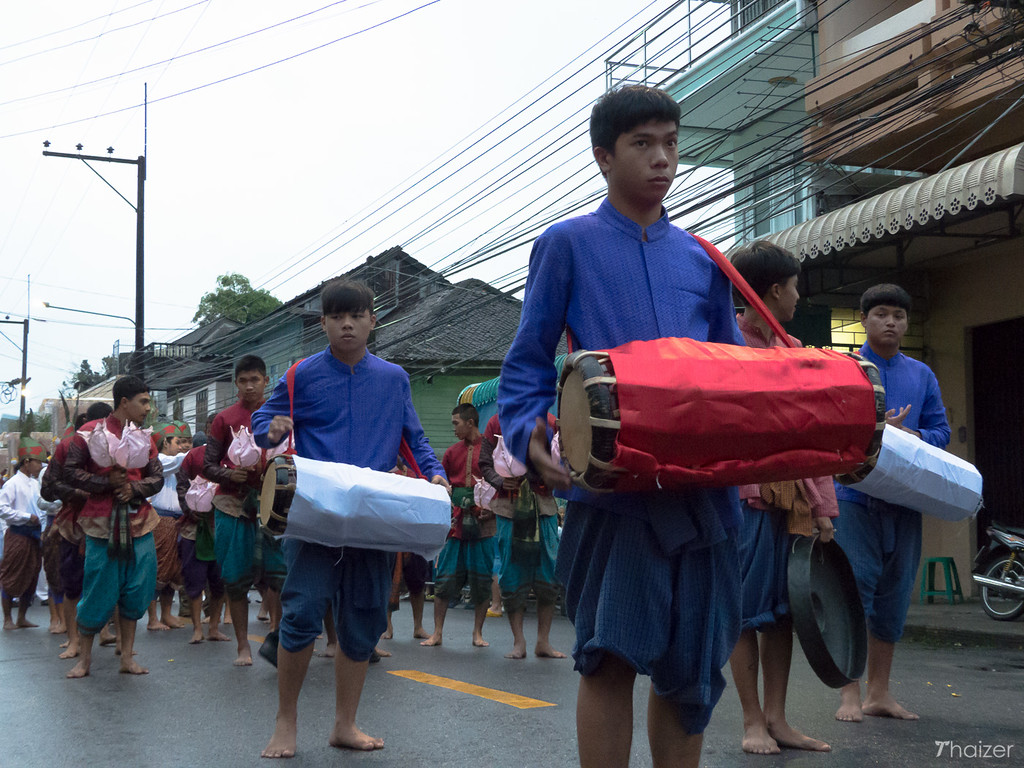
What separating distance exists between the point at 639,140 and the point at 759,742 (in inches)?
111

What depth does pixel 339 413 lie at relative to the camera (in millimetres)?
5199

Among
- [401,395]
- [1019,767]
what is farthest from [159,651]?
[1019,767]

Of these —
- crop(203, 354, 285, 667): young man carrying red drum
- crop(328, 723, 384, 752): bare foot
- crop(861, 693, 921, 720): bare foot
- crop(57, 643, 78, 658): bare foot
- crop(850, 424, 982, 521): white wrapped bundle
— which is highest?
crop(850, 424, 982, 521): white wrapped bundle

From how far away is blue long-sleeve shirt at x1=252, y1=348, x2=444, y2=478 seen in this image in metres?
5.18

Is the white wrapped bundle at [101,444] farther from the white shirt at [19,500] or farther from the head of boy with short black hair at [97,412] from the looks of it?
the white shirt at [19,500]

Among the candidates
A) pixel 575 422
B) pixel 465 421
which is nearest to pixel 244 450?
pixel 465 421

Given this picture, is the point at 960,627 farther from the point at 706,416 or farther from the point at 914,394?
the point at 706,416

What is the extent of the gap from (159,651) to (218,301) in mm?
51022

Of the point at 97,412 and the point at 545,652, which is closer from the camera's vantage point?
the point at 545,652

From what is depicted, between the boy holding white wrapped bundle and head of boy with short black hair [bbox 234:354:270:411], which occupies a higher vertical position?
head of boy with short black hair [bbox 234:354:270:411]

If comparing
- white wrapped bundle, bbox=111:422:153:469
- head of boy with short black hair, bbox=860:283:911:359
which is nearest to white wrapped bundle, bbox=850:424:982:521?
head of boy with short black hair, bbox=860:283:911:359

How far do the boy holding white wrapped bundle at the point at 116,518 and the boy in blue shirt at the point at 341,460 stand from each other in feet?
11.2

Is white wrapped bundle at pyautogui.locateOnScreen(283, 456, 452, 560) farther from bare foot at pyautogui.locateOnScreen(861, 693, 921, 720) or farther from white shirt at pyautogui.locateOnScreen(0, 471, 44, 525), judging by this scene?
white shirt at pyautogui.locateOnScreen(0, 471, 44, 525)

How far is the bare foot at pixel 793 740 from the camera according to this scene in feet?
15.7
